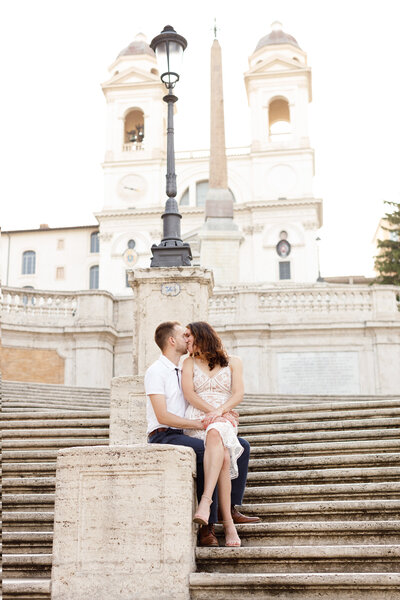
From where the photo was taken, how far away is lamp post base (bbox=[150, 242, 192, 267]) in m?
8.49

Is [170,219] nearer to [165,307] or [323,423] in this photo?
[165,307]

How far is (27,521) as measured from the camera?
216 inches

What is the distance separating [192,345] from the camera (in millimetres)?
5223

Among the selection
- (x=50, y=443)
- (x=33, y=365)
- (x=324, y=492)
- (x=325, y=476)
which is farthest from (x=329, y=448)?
(x=33, y=365)

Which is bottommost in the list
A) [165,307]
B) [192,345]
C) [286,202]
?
[192,345]

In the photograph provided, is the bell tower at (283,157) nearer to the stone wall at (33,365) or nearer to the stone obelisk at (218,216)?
the stone obelisk at (218,216)

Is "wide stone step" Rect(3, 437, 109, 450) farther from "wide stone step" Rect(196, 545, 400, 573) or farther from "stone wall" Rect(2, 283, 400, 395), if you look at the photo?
"stone wall" Rect(2, 283, 400, 395)

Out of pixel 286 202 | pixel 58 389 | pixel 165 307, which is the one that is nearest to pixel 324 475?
pixel 165 307

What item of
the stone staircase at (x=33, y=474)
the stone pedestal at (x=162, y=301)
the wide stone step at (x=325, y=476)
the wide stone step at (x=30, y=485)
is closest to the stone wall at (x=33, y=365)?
the stone staircase at (x=33, y=474)

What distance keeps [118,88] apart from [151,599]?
6291 centimetres

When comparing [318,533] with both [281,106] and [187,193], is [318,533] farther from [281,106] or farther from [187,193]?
[281,106]

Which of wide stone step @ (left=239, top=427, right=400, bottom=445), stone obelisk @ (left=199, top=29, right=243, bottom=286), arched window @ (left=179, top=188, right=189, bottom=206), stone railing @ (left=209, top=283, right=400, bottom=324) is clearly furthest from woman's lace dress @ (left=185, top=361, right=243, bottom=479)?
arched window @ (left=179, top=188, right=189, bottom=206)

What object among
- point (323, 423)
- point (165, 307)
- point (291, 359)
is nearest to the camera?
point (323, 423)

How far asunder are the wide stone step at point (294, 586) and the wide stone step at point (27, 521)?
5.27 ft
